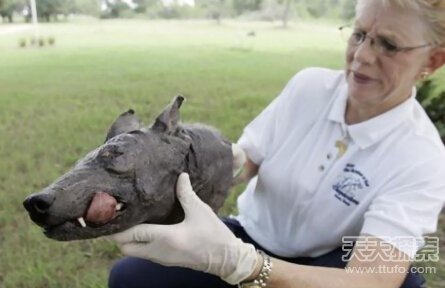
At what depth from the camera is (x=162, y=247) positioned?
1.49 meters

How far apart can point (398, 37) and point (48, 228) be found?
103 centimetres

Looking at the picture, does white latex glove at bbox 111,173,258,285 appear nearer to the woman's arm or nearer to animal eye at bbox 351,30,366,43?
the woman's arm

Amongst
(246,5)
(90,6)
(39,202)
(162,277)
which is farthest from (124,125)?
(90,6)

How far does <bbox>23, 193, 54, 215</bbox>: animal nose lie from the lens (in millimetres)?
1290

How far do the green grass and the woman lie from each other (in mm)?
1262

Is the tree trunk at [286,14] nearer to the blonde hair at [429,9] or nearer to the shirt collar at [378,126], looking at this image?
the shirt collar at [378,126]

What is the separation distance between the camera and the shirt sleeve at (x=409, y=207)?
173 cm

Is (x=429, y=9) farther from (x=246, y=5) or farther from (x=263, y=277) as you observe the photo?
(x=246, y=5)

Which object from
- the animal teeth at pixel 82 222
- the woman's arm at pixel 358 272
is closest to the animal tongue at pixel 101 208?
the animal teeth at pixel 82 222

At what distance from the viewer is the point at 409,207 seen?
1.77 meters

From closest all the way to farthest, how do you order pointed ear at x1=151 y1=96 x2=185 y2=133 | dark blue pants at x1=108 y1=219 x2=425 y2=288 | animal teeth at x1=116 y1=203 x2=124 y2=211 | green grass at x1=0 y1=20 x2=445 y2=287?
animal teeth at x1=116 y1=203 x2=124 y2=211 → pointed ear at x1=151 y1=96 x2=185 y2=133 → dark blue pants at x1=108 y1=219 x2=425 y2=288 → green grass at x1=0 y1=20 x2=445 y2=287

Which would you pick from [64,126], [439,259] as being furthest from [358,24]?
[64,126]

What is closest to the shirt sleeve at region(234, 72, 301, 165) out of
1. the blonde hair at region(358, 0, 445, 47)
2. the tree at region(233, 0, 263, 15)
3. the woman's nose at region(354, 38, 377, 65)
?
the woman's nose at region(354, 38, 377, 65)

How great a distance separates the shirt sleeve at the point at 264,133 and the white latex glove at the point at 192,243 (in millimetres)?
568
